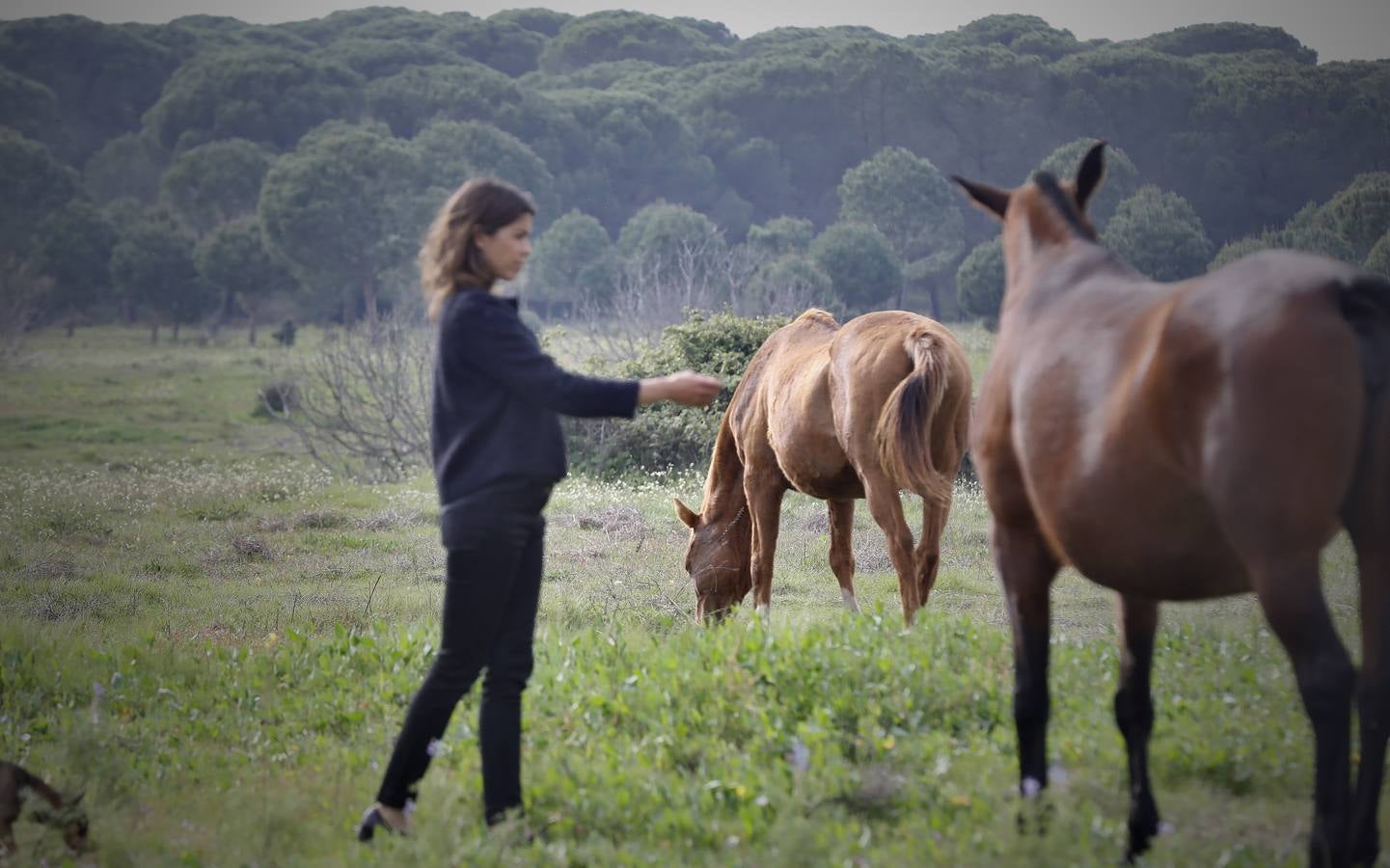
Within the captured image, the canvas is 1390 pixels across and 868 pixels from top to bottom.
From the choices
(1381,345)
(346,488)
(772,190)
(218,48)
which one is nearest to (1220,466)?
(1381,345)

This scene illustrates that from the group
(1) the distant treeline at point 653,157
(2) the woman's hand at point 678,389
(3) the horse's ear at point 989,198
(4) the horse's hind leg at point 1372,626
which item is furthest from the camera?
(1) the distant treeline at point 653,157

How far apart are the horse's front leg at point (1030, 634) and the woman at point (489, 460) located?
111 cm

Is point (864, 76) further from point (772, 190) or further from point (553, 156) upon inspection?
point (553, 156)

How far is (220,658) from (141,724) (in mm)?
999

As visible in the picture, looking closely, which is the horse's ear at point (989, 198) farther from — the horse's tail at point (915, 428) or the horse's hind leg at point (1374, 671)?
the horse's tail at point (915, 428)

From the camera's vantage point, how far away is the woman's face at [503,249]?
4012mm

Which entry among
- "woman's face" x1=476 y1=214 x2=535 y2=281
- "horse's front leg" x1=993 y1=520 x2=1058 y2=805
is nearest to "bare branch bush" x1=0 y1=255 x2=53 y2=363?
"woman's face" x1=476 y1=214 x2=535 y2=281

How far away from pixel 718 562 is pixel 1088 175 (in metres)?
4.55

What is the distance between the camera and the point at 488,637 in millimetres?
3926

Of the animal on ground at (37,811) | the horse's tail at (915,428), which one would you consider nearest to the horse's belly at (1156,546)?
the horse's tail at (915,428)

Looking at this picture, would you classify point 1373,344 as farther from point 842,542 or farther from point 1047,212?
point 842,542

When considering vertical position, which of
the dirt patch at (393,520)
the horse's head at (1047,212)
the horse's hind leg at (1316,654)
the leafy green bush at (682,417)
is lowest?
the dirt patch at (393,520)

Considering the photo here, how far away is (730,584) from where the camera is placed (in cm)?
813

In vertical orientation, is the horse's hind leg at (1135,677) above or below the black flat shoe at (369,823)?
above
